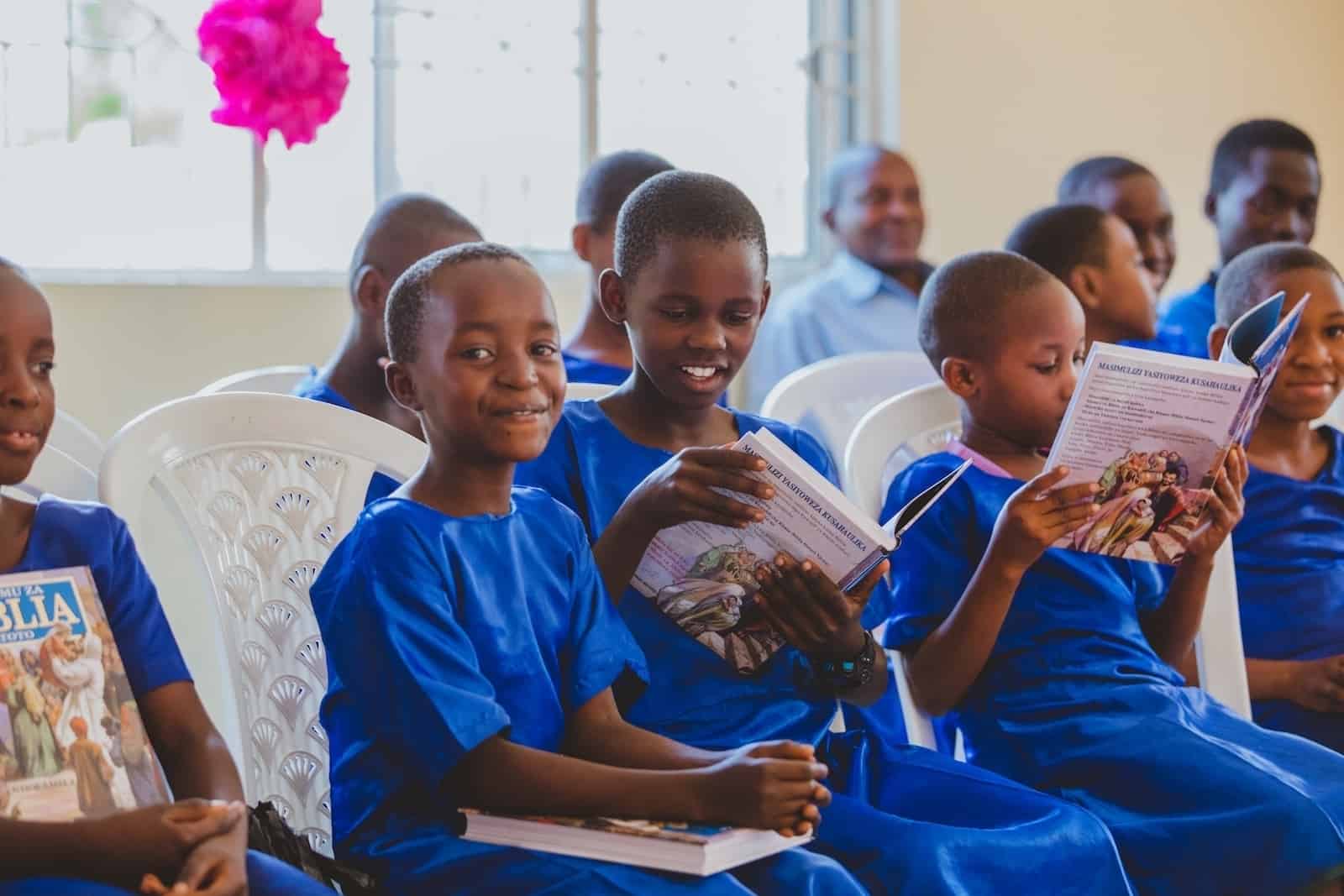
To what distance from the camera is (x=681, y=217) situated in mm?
2133

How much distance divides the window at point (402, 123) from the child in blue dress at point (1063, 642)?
2.17 meters

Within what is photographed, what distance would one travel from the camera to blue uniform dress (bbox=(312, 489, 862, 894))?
1.62 metres

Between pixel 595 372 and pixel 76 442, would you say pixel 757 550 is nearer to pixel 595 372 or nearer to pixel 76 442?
pixel 76 442

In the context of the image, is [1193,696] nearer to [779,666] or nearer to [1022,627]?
[1022,627]

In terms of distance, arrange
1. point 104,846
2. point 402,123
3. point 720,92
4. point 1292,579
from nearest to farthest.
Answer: point 104,846, point 1292,579, point 402,123, point 720,92

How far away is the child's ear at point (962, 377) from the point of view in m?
2.42

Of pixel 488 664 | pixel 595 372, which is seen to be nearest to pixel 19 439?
pixel 488 664

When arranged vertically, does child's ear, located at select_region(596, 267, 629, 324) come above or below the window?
below

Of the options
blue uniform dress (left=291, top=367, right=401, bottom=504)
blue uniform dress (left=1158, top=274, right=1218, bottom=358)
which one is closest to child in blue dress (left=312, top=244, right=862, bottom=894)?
blue uniform dress (left=291, top=367, right=401, bottom=504)

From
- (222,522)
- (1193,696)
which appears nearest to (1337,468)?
(1193,696)

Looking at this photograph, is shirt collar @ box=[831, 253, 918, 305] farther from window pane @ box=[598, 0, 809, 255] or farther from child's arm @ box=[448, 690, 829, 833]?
child's arm @ box=[448, 690, 829, 833]

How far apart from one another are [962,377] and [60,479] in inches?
49.2

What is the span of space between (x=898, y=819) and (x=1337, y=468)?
4.61 ft

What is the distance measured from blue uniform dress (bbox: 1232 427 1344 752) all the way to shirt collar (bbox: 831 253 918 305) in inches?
73.2
